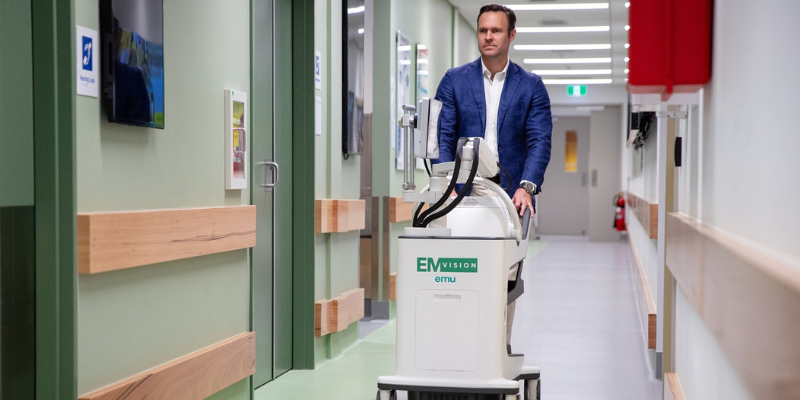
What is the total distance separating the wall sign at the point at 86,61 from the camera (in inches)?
99.0

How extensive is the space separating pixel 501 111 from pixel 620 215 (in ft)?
51.8

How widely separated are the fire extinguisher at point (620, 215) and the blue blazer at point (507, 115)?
1528 cm

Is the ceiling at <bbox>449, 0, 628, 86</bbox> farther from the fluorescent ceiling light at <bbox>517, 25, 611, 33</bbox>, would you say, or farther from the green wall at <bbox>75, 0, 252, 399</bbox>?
the green wall at <bbox>75, 0, 252, 399</bbox>

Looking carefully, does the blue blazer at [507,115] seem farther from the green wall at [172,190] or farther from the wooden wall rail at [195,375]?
the wooden wall rail at [195,375]

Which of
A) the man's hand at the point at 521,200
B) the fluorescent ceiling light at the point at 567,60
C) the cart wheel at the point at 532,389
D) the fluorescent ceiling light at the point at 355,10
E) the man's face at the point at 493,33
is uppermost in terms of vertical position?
the fluorescent ceiling light at the point at 567,60

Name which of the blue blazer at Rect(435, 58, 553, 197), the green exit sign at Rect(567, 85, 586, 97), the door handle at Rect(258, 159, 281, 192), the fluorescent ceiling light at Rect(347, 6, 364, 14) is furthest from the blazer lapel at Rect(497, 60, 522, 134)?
the green exit sign at Rect(567, 85, 586, 97)

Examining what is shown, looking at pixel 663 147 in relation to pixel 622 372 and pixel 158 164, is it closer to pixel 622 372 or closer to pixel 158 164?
pixel 622 372

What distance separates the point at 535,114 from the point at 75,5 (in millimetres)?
1881

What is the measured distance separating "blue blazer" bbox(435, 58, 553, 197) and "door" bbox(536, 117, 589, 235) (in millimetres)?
18183

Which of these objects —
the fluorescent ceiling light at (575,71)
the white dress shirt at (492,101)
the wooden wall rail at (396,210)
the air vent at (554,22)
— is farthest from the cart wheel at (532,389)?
the fluorescent ceiling light at (575,71)

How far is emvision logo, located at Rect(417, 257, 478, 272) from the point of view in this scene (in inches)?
108

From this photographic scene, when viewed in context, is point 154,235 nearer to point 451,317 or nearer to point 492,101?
point 451,317

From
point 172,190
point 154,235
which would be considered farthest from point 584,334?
point 154,235

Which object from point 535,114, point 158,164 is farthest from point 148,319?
point 535,114
